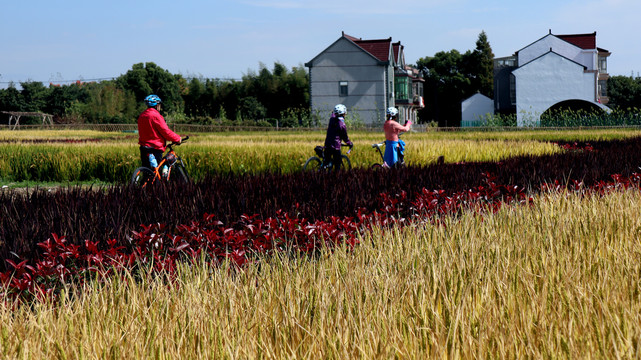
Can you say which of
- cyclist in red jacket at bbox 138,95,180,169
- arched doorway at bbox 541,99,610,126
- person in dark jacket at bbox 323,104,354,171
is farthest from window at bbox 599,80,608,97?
cyclist in red jacket at bbox 138,95,180,169

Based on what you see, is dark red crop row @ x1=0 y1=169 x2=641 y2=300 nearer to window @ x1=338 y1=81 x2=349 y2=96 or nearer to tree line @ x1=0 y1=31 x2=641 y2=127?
tree line @ x1=0 y1=31 x2=641 y2=127

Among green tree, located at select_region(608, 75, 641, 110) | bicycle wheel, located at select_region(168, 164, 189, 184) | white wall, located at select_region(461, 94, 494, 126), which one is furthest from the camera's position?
green tree, located at select_region(608, 75, 641, 110)

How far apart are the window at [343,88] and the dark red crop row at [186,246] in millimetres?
47190

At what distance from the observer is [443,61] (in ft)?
263

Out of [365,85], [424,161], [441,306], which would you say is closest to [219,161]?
[424,161]

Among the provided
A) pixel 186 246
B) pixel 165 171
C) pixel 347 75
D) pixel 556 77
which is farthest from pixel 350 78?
pixel 186 246

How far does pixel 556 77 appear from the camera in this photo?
5391 centimetres

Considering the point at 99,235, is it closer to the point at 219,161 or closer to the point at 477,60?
the point at 219,161

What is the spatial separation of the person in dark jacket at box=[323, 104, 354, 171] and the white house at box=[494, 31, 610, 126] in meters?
42.2

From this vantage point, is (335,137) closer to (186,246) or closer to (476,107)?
(186,246)

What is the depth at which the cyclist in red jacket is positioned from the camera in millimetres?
9745

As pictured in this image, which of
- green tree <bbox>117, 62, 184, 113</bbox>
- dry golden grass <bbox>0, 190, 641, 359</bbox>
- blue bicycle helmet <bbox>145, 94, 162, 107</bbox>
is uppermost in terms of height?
green tree <bbox>117, 62, 184, 113</bbox>

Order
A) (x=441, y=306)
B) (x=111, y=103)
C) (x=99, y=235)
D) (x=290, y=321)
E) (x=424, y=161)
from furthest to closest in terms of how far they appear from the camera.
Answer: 1. (x=111, y=103)
2. (x=424, y=161)
3. (x=99, y=235)
4. (x=441, y=306)
5. (x=290, y=321)

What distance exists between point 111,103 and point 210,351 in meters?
63.8
